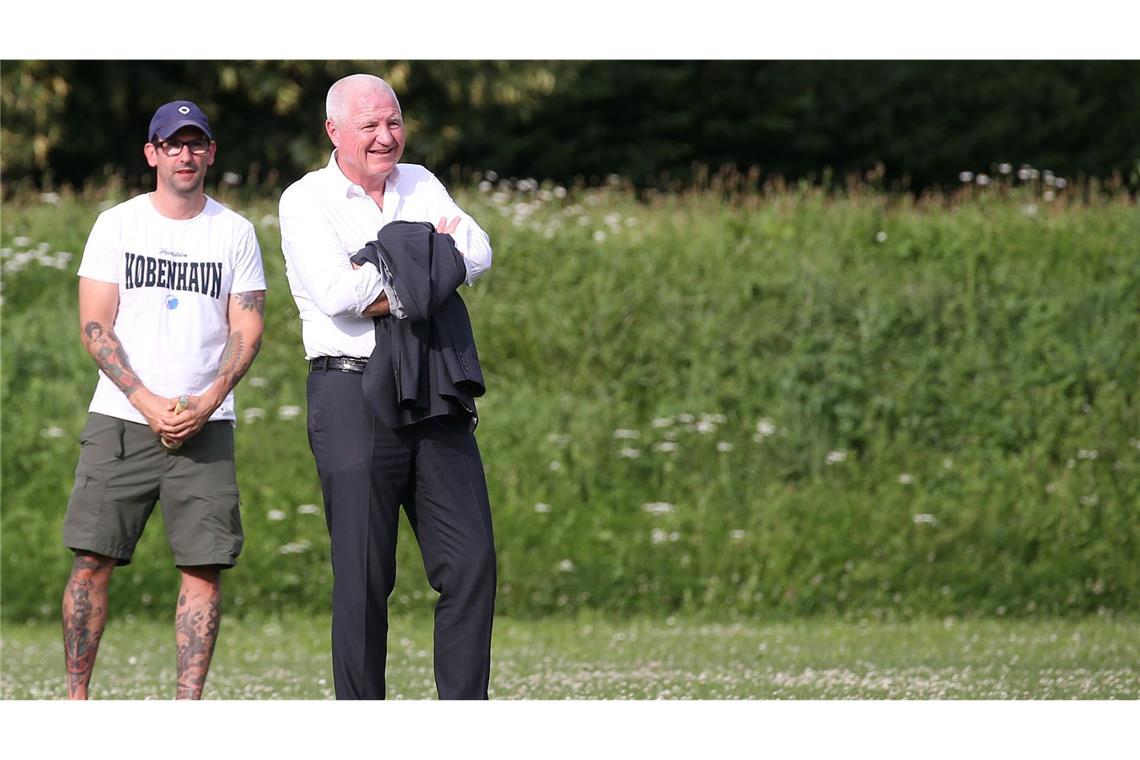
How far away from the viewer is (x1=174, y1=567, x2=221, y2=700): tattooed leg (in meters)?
6.06

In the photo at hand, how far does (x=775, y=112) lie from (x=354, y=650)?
21511 millimetres

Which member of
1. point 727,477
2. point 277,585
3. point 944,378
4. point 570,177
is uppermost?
point 570,177

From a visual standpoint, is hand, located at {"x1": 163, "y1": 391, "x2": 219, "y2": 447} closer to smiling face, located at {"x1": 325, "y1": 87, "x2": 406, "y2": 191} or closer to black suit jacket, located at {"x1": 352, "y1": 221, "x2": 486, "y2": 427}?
black suit jacket, located at {"x1": 352, "y1": 221, "x2": 486, "y2": 427}

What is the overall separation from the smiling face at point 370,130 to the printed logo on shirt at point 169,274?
92cm

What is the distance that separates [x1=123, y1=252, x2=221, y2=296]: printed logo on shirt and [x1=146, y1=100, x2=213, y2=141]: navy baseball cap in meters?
0.49

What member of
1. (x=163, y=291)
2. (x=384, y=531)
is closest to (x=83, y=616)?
(x=163, y=291)

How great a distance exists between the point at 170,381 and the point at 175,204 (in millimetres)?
703

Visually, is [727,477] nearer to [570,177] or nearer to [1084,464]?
[1084,464]

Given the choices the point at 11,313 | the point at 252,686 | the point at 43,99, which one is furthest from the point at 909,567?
the point at 43,99

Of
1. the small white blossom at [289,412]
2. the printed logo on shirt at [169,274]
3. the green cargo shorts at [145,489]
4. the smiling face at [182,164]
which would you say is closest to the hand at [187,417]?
the green cargo shorts at [145,489]

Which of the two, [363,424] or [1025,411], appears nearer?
[363,424]

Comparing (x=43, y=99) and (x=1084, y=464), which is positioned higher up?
(x=43, y=99)

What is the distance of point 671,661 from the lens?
9.10 m

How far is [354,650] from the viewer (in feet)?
17.9
